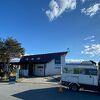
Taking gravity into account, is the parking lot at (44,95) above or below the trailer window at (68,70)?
below

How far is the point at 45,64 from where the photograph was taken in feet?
161

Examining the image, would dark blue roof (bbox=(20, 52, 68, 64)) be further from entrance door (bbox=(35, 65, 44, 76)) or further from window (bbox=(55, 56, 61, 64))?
entrance door (bbox=(35, 65, 44, 76))

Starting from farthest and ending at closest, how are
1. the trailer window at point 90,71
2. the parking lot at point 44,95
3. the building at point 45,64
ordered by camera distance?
1. the building at point 45,64
2. the trailer window at point 90,71
3. the parking lot at point 44,95

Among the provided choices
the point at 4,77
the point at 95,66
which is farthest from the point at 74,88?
the point at 4,77

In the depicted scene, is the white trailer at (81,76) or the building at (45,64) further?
the building at (45,64)

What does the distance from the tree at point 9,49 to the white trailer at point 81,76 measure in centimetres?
1902

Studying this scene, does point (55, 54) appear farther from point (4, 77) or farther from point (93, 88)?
point (93, 88)

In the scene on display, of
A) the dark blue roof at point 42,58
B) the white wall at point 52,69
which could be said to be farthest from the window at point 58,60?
the white wall at point 52,69

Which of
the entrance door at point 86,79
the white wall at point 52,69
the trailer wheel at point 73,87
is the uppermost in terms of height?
the white wall at point 52,69

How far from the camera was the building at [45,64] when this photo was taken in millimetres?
48906

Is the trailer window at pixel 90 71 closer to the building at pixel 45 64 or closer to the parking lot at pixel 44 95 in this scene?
the parking lot at pixel 44 95

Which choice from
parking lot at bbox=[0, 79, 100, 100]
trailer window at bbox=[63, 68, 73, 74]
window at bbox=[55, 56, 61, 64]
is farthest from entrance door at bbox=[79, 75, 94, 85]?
window at bbox=[55, 56, 61, 64]

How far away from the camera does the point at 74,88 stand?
25078 mm

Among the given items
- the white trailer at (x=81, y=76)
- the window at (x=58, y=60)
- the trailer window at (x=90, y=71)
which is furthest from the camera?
the window at (x=58, y=60)
